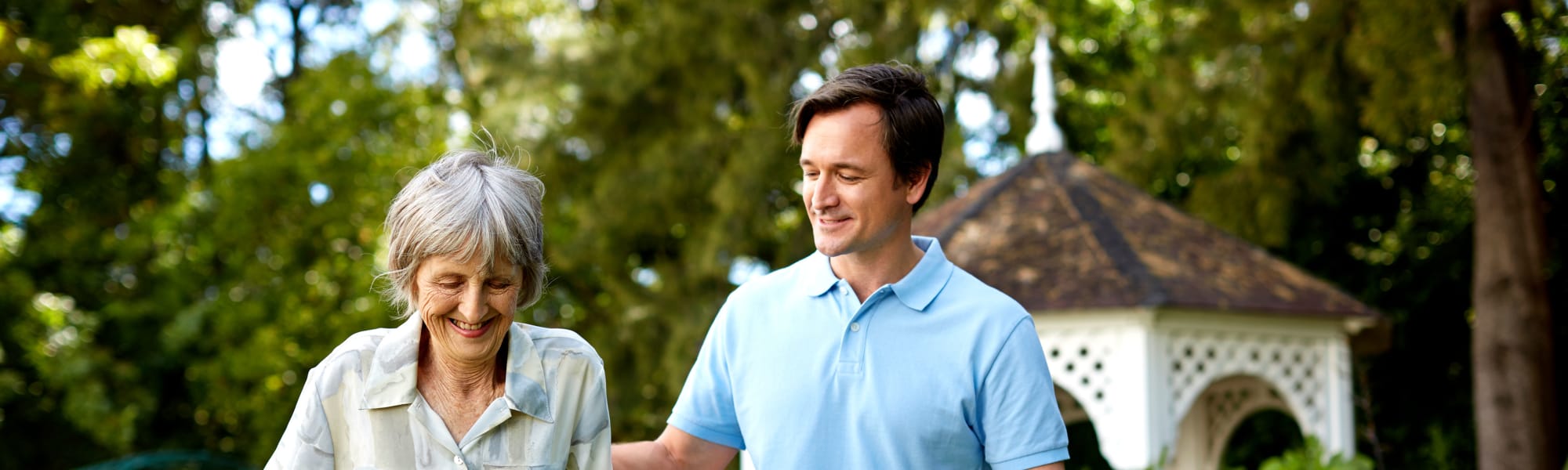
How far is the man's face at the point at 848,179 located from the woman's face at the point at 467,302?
763mm

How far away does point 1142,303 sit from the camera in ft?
22.5

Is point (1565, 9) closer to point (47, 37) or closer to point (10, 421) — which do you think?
point (47, 37)

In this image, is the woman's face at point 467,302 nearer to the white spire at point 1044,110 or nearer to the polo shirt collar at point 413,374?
the polo shirt collar at point 413,374

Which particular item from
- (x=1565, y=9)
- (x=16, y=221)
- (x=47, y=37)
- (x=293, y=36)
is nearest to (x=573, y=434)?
(x=1565, y=9)

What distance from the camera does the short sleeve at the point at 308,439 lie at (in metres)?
2.31

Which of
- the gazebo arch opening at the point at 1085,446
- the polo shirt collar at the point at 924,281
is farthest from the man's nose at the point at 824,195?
the gazebo arch opening at the point at 1085,446

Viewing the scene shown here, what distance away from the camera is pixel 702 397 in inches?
128

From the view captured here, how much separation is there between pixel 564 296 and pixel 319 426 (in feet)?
51.1

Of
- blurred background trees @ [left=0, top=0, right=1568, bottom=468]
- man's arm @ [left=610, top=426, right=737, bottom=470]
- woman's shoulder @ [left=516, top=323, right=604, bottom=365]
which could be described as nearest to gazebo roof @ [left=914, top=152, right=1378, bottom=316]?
blurred background trees @ [left=0, top=0, right=1568, bottom=468]

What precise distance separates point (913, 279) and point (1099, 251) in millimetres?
4439

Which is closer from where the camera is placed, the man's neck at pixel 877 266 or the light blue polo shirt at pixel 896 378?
the light blue polo shirt at pixel 896 378

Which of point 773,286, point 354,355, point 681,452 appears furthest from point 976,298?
point 354,355

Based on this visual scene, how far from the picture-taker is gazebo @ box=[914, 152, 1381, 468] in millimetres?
7102

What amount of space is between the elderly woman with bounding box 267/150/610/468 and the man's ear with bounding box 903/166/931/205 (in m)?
0.83
